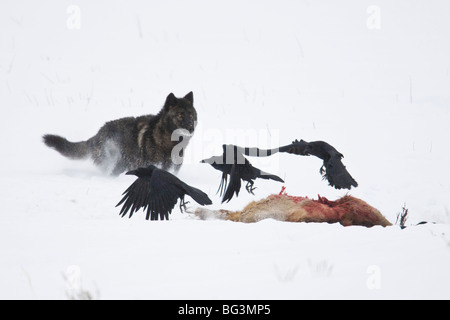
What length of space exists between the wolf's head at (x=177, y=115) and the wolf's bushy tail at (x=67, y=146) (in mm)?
1358

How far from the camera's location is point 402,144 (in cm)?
782

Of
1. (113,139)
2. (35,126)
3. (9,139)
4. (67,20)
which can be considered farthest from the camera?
(67,20)

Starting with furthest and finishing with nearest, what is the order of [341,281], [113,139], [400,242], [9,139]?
1. [9,139]
2. [113,139]
3. [400,242]
4. [341,281]

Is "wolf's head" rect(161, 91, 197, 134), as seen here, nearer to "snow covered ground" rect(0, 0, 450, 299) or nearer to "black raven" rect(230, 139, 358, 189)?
"snow covered ground" rect(0, 0, 450, 299)

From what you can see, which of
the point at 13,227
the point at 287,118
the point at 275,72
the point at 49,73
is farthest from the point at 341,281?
the point at 49,73

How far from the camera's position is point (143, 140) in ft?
23.7

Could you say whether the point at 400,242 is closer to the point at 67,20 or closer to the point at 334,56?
the point at 334,56

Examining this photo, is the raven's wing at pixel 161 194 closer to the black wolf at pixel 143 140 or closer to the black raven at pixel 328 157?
the black raven at pixel 328 157

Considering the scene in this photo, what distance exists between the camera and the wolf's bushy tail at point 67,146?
7.39 m

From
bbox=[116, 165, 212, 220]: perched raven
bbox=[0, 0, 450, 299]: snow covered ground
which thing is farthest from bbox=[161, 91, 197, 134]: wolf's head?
bbox=[116, 165, 212, 220]: perched raven

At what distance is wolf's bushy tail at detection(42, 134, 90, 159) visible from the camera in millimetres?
7391

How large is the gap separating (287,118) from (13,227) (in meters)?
5.98

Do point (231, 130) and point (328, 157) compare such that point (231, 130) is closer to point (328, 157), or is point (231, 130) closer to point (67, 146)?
point (67, 146)

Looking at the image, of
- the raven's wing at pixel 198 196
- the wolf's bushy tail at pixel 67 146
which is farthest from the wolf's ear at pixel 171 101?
the raven's wing at pixel 198 196
